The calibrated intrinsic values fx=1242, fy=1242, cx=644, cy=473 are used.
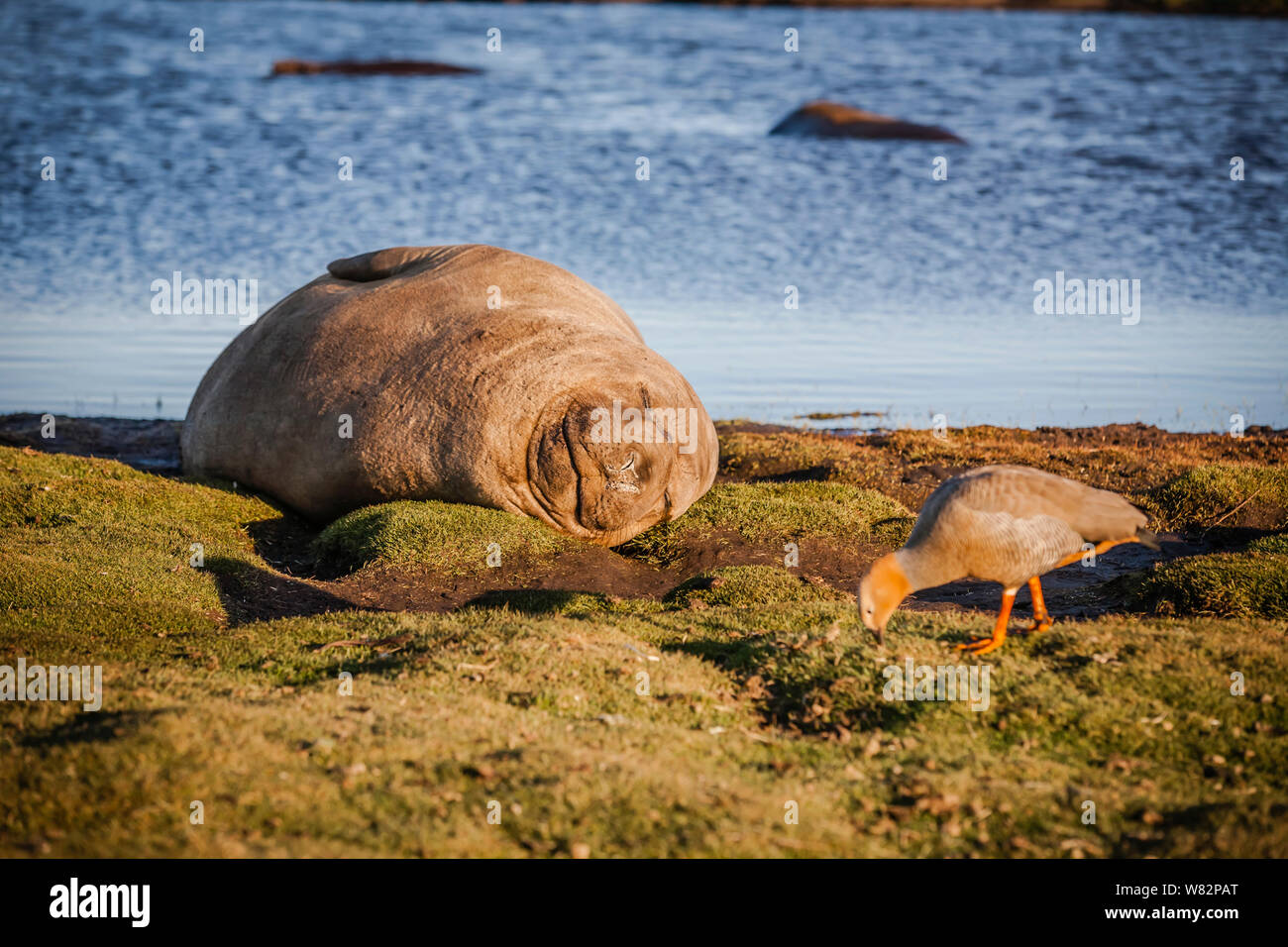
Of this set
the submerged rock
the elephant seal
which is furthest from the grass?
the submerged rock

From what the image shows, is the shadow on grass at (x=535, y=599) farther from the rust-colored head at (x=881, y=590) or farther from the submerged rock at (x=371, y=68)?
the submerged rock at (x=371, y=68)

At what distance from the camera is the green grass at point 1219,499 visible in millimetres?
11523

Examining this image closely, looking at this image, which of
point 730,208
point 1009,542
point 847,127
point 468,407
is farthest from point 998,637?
point 847,127

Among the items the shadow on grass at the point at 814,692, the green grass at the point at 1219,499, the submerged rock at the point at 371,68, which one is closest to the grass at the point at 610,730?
the shadow on grass at the point at 814,692

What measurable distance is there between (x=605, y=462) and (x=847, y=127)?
90.5 feet

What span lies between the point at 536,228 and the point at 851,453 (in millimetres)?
14166

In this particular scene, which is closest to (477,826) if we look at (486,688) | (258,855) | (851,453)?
(258,855)

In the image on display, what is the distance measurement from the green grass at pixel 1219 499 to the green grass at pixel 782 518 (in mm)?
2519

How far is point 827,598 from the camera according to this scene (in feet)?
30.5

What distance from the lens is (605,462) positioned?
10391 mm

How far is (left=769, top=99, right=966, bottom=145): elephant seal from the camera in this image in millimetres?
34906

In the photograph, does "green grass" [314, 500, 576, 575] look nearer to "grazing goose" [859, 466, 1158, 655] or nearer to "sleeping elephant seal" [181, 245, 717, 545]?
"sleeping elephant seal" [181, 245, 717, 545]

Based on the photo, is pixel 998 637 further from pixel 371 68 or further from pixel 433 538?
pixel 371 68
